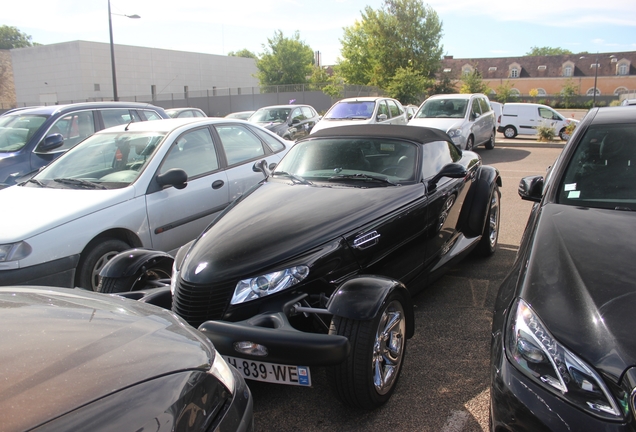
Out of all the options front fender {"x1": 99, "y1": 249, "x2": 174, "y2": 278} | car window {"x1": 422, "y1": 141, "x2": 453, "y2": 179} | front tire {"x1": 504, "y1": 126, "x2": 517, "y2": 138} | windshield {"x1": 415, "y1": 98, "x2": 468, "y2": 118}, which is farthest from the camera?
front tire {"x1": 504, "y1": 126, "x2": 517, "y2": 138}

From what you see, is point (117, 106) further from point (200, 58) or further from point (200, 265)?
point (200, 58)

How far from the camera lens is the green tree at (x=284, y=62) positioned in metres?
52.3

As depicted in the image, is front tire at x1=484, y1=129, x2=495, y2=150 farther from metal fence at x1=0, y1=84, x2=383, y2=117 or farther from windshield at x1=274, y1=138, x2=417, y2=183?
metal fence at x1=0, y1=84, x2=383, y2=117

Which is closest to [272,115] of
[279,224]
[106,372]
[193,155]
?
[193,155]

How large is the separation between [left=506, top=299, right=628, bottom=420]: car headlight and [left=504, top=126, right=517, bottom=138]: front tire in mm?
20569

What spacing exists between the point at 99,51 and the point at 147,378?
171ft

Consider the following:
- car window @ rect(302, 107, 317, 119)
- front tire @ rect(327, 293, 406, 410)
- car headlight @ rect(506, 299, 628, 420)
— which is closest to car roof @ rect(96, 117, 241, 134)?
front tire @ rect(327, 293, 406, 410)

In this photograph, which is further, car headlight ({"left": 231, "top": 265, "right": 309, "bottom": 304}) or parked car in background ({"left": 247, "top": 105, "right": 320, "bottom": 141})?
parked car in background ({"left": 247, "top": 105, "right": 320, "bottom": 141})

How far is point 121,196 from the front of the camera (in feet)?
15.0

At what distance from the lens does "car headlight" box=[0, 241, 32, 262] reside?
3.81m

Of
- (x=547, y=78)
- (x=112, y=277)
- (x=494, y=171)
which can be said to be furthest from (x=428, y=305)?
(x=547, y=78)

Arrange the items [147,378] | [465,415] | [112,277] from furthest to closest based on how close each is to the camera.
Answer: [112,277]
[465,415]
[147,378]

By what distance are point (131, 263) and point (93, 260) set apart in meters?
0.72

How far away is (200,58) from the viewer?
185ft
